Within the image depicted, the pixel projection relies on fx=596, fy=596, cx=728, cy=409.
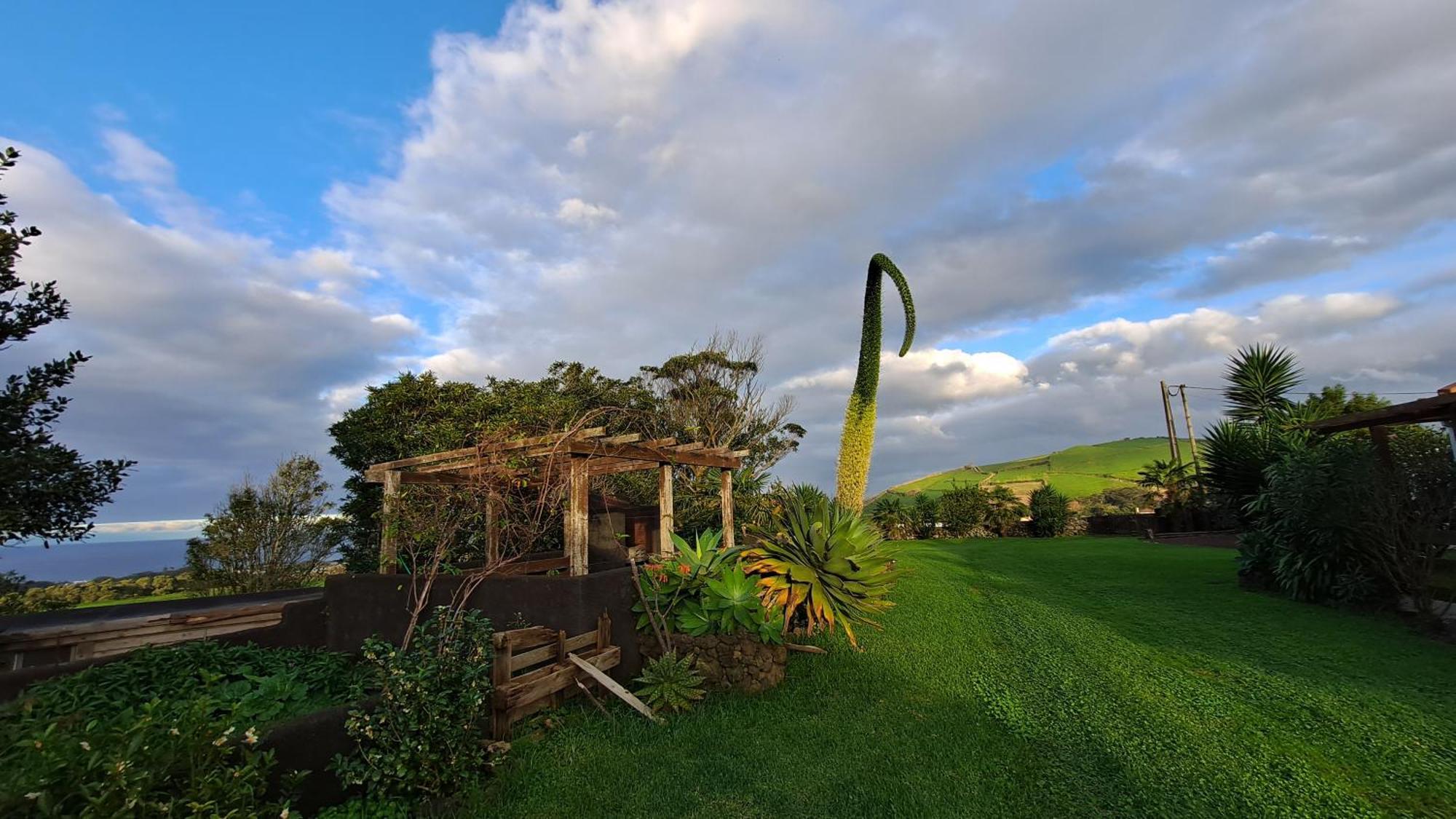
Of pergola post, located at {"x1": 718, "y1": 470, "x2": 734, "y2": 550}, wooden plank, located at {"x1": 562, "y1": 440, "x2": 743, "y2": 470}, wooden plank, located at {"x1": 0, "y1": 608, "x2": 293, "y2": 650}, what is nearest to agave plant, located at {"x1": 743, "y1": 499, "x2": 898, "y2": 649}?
wooden plank, located at {"x1": 562, "y1": 440, "x2": 743, "y2": 470}

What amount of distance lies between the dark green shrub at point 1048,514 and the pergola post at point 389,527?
2263 cm

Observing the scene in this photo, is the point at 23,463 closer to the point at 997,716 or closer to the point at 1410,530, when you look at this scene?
the point at 997,716

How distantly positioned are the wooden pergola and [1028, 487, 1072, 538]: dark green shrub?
732 inches

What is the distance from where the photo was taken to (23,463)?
17.5 feet

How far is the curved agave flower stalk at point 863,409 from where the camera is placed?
8.09 metres

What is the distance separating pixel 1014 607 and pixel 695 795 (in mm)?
6633

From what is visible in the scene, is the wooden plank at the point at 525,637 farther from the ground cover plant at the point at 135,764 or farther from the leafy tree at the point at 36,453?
the leafy tree at the point at 36,453

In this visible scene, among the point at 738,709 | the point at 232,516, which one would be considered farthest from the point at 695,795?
the point at 232,516

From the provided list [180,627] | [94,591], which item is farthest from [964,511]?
[94,591]

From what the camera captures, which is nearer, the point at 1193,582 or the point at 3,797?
the point at 3,797

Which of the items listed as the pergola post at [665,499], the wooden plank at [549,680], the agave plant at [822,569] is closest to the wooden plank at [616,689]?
the wooden plank at [549,680]

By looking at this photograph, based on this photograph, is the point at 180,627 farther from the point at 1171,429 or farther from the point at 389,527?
the point at 1171,429

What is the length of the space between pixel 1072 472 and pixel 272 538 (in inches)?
1991

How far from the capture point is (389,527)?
6.92 metres
